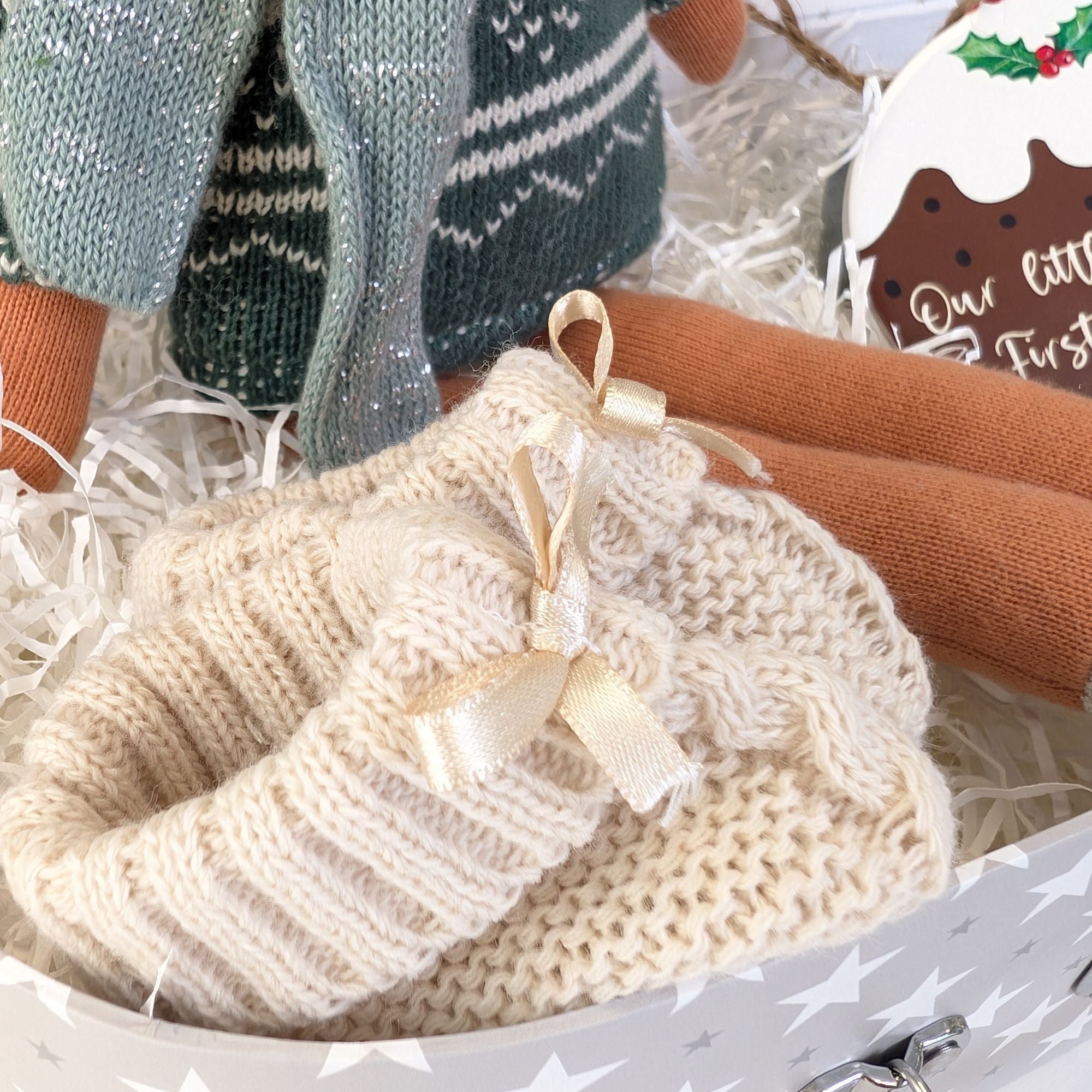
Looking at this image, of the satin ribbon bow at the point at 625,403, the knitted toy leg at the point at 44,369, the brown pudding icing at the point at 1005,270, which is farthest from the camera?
the brown pudding icing at the point at 1005,270

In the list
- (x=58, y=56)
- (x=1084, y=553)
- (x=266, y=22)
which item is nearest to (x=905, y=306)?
(x=1084, y=553)

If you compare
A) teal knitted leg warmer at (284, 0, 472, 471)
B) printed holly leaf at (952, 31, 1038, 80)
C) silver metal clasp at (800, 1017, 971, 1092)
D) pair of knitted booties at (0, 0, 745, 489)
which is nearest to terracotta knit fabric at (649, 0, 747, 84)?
pair of knitted booties at (0, 0, 745, 489)

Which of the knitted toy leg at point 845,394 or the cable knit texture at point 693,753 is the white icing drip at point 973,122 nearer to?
the knitted toy leg at point 845,394

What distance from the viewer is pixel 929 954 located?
51 centimetres

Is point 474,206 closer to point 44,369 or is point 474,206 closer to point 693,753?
point 44,369

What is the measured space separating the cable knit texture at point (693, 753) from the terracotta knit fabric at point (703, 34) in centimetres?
54

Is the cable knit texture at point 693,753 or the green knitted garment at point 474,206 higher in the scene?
the green knitted garment at point 474,206

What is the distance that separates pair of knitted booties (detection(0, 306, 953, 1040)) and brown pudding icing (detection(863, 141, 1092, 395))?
455mm

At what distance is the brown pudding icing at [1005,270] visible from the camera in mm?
848

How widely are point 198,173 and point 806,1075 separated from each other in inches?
23.0

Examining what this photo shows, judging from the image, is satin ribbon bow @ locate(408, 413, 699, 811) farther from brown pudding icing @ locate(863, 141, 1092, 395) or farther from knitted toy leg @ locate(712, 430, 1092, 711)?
brown pudding icing @ locate(863, 141, 1092, 395)

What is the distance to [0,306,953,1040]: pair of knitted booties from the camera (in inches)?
15.0

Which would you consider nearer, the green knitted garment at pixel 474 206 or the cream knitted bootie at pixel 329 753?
the cream knitted bootie at pixel 329 753

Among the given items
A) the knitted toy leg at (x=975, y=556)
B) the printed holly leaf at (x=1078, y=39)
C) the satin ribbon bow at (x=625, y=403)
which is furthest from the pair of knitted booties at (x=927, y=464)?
the printed holly leaf at (x=1078, y=39)
